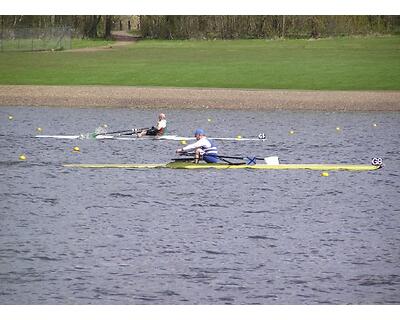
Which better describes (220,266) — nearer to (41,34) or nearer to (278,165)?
(278,165)

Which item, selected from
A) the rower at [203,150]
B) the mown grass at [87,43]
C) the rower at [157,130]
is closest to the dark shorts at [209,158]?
the rower at [203,150]

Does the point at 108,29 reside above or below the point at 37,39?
above

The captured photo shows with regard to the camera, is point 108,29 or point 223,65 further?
point 108,29

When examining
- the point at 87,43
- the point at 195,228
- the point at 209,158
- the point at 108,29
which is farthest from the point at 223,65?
the point at 195,228

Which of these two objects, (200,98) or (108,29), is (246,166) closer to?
(200,98)

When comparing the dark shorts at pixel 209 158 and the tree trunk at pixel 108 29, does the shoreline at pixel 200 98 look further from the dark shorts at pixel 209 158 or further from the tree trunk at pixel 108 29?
the dark shorts at pixel 209 158

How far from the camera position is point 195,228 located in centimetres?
1827

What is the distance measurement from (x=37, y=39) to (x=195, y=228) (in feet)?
110

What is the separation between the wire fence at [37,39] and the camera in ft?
160

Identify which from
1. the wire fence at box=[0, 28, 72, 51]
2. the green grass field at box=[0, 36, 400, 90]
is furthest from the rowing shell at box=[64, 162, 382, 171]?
the wire fence at box=[0, 28, 72, 51]

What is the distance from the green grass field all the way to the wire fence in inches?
30.5

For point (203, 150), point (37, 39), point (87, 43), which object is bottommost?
point (203, 150)
